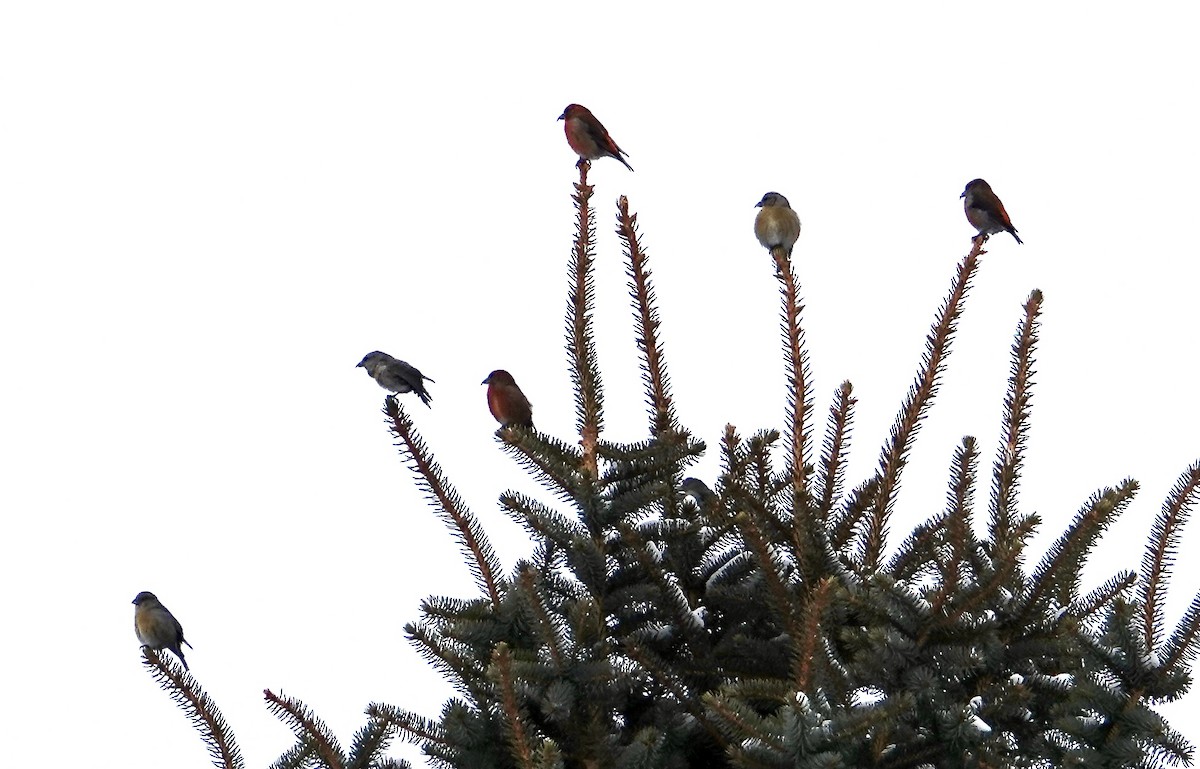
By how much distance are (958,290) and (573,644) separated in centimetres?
160

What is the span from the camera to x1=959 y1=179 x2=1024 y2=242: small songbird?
6012 millimetres

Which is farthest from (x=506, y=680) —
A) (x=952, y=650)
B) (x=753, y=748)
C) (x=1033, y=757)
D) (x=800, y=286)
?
(x=800, y=286)

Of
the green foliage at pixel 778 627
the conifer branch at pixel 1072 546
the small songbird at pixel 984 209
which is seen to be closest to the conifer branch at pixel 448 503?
the green foliage at pixel 778 627

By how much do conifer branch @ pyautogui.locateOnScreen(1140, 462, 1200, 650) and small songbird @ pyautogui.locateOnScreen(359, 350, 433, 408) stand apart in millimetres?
2901

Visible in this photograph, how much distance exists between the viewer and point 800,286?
3.90 m

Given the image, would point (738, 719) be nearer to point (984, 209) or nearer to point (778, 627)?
point (778, 627)

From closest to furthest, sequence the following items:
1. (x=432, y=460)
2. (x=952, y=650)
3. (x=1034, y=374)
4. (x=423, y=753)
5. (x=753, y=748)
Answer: (x=753, y=748) < (x=952, y=650) < (x=423, y=753) < (x=432, y=460) < (x=1034, y=374)

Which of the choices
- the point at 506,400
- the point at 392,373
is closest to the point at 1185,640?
the point at 506,400

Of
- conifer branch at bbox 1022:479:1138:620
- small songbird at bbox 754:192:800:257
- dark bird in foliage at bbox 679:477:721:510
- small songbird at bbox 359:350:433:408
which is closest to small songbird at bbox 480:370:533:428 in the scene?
small songbird at bbox 359:350:433:408

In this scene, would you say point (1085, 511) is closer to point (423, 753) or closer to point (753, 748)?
point (753, 748)

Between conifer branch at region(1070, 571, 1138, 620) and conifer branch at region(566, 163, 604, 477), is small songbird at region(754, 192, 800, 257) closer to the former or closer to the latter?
conifer branch at region(566, 163, 604, 477)

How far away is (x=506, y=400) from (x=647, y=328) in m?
1.44

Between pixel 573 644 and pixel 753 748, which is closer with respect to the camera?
pixel 753 748

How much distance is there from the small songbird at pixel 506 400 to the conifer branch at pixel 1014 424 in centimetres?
202
